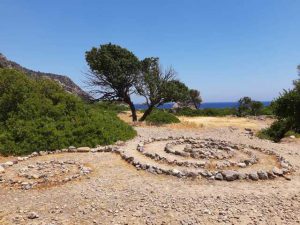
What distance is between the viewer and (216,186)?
11922mm

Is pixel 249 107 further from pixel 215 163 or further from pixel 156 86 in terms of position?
pixel 215 163

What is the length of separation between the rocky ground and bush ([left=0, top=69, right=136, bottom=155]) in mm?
4147

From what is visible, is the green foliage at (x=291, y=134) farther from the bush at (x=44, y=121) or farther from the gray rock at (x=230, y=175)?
the gray rock at (x=230, y=175)

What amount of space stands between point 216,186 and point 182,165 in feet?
9.76

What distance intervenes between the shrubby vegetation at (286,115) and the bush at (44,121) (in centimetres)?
1396

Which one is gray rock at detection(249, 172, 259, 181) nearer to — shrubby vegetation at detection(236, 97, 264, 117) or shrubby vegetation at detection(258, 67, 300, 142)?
shrubby vegetation at detection(258, 67, 300, 142)

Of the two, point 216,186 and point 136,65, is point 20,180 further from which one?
point 136,65

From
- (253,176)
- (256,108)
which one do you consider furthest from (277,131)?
(256,108)

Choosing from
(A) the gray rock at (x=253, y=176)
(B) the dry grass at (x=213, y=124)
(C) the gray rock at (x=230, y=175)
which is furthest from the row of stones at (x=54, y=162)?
Answer: (B) the dry grass at (x=213, y=124)

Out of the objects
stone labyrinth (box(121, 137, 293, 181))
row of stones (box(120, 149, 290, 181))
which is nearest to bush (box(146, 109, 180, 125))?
stone labyrinth (box(121, 137, 293, 181))

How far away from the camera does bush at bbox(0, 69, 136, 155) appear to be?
18516 mm

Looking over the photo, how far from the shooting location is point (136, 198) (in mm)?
10531

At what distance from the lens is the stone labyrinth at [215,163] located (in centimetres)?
1301

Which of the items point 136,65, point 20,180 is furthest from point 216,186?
point 136,65
